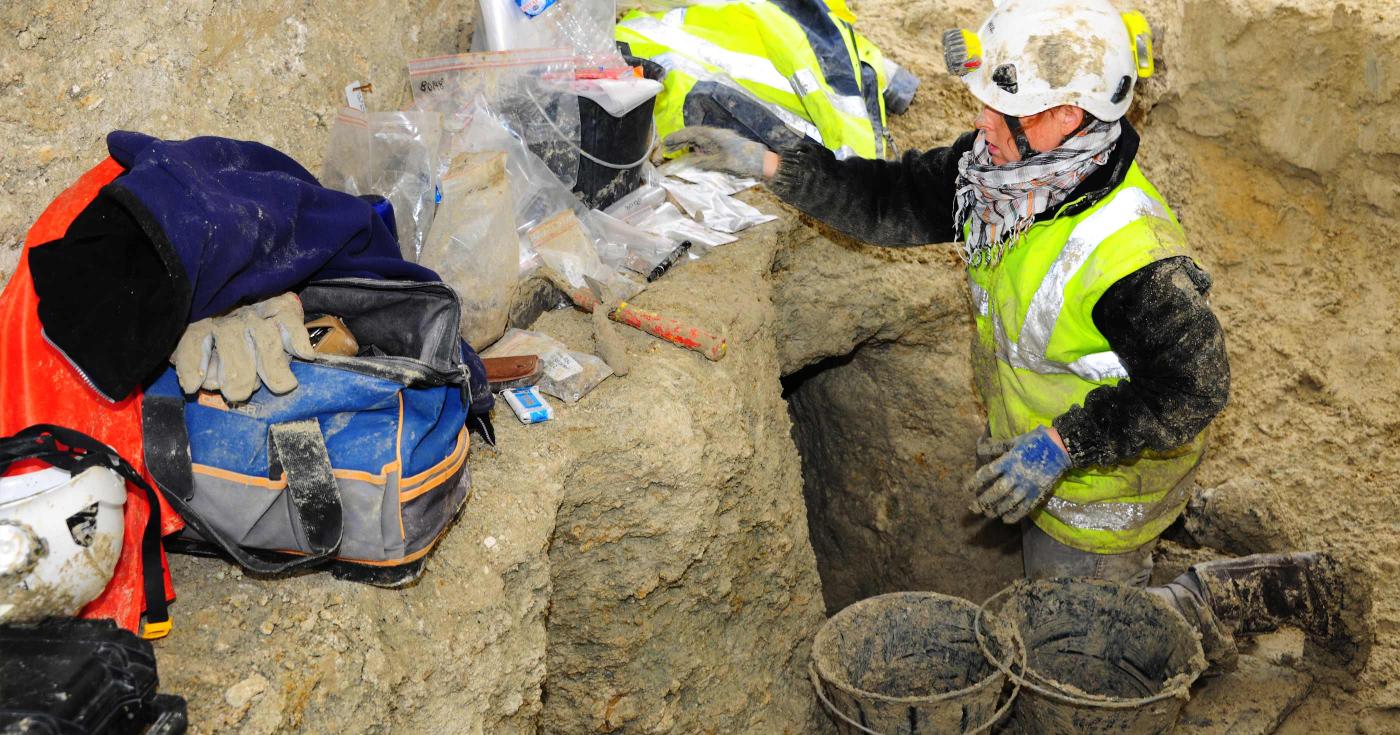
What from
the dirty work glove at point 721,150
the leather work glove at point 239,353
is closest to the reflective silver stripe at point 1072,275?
the dirty work glove at point 721,150

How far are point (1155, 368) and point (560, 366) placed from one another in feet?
4.42

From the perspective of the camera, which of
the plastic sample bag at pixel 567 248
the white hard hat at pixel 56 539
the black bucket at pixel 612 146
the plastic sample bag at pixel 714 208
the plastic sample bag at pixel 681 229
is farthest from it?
the plastic sample bag at pixel 714 208

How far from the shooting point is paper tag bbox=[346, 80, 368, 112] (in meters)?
2.98

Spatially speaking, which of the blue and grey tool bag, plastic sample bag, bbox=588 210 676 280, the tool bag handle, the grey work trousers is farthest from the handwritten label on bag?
the grey work trousers

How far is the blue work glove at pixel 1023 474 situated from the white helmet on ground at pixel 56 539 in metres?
1.87

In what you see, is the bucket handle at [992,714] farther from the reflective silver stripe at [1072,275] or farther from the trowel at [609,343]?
the trowel at [609,343]

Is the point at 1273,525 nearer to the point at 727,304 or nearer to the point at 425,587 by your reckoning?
the point at 727,304

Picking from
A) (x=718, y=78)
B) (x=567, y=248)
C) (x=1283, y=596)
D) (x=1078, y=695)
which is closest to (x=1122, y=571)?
(x=1078, y=695)

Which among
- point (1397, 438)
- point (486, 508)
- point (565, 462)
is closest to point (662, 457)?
point (565, 462)

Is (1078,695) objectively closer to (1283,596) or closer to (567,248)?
(1283,596)

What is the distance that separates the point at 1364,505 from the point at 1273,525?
276mm

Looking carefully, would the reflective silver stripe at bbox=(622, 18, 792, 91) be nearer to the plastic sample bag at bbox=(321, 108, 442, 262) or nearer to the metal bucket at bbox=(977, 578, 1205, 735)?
the plastic sample bag at bbox=(321, 108, 442, 262)

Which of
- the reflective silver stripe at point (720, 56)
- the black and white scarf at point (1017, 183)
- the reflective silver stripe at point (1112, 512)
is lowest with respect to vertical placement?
the reflective silver stripe at point (1112, 512)

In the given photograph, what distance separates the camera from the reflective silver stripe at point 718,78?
142 inches
